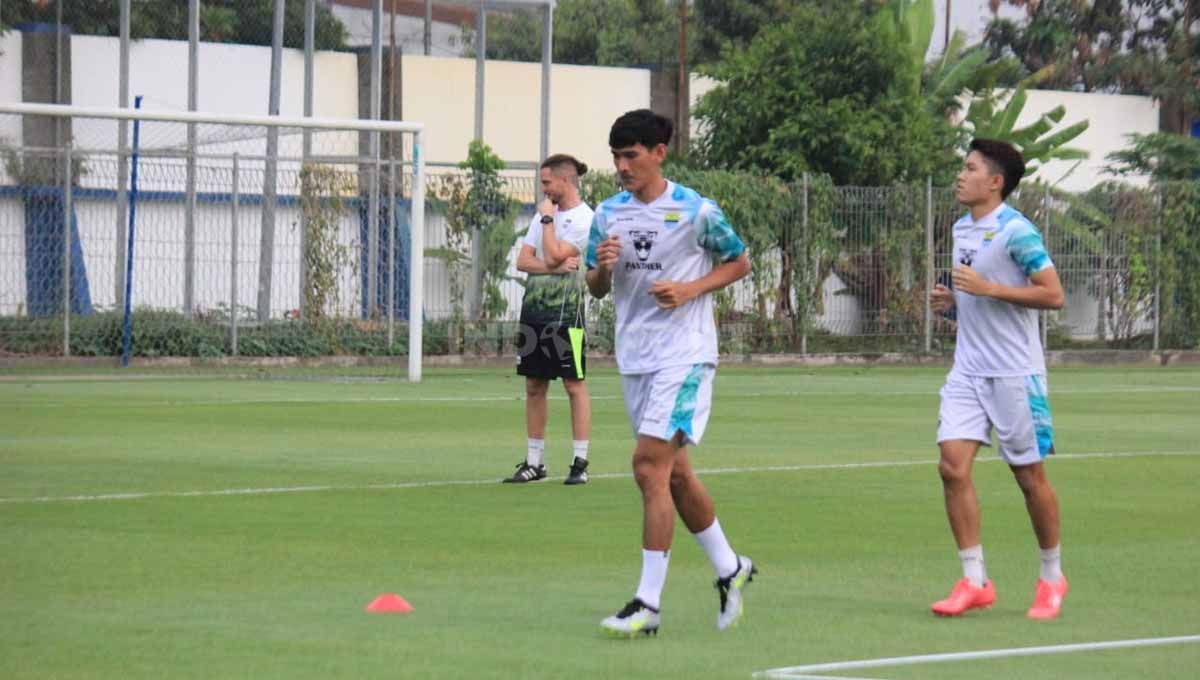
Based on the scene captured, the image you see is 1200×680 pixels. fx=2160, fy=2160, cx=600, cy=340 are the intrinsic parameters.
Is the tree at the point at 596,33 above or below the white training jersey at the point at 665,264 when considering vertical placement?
above

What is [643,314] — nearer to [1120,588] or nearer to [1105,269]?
[1120,588]

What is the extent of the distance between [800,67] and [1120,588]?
2816 cm

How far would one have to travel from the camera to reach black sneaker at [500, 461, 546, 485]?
1347cm

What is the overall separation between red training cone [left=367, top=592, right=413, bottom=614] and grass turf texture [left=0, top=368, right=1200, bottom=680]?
0.06 metres

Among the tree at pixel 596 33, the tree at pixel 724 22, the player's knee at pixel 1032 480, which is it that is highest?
the tree at pixel 596 33

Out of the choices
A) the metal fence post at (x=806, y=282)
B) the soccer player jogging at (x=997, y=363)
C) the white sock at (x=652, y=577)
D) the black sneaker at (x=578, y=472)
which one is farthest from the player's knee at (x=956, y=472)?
the metal fence post at (x=806, y=282)

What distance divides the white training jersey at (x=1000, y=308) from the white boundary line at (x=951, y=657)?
135cm

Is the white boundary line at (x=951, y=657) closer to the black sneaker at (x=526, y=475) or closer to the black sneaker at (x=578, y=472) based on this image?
the black sneaker at (x=578, y=472)

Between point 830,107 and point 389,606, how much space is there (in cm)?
2872

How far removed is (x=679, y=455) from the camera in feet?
26.5

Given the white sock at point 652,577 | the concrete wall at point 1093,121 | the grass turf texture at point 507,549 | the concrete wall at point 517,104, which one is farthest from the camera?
the concrete wall at point 1093,121

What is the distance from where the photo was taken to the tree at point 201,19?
36.6m

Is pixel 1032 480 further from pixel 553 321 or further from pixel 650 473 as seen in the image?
pixel 553 321

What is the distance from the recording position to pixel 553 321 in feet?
45.0
